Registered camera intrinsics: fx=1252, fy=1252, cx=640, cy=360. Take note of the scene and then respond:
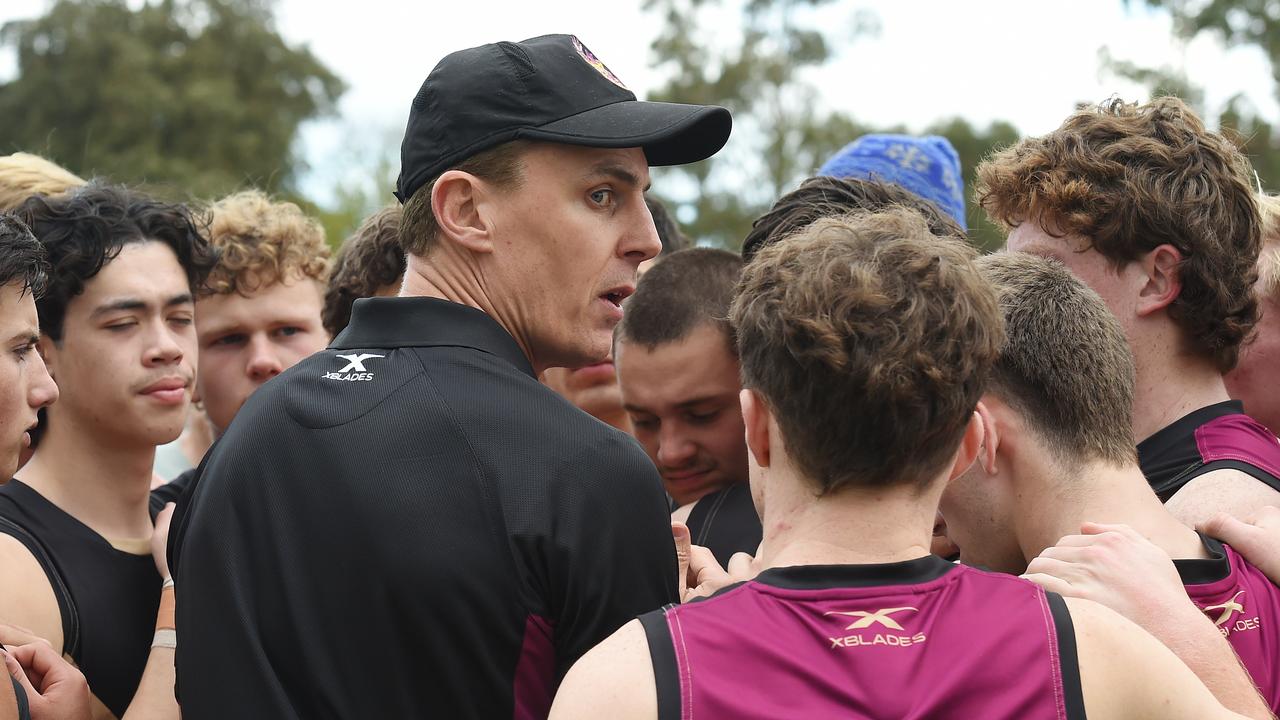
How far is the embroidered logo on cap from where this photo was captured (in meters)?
2.97

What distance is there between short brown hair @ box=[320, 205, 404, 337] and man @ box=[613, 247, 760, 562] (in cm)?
102

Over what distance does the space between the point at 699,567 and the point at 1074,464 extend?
2.90 ft

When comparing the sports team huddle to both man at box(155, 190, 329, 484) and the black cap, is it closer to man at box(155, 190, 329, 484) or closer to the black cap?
the black cap

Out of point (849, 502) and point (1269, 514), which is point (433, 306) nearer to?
point (849, 502)

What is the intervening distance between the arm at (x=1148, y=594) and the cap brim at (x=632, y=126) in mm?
1214

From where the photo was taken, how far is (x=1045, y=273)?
9.32 ft

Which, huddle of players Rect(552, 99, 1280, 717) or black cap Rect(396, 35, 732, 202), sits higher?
black cap Rect(396, 35, 732, 202)

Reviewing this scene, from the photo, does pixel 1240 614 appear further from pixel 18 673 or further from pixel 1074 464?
Answer: pixel 18 673

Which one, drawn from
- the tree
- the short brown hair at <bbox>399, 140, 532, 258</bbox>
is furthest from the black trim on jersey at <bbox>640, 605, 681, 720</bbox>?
the tree

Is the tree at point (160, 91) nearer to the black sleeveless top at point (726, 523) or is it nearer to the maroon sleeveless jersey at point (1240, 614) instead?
the black sleeveless top at point (726, 523)

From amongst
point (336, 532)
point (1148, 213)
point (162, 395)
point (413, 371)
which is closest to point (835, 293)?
point (413, 371)

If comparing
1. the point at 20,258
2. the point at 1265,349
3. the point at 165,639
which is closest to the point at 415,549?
the point at 165,639

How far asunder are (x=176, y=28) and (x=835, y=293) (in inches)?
1476

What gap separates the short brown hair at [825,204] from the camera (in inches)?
148
